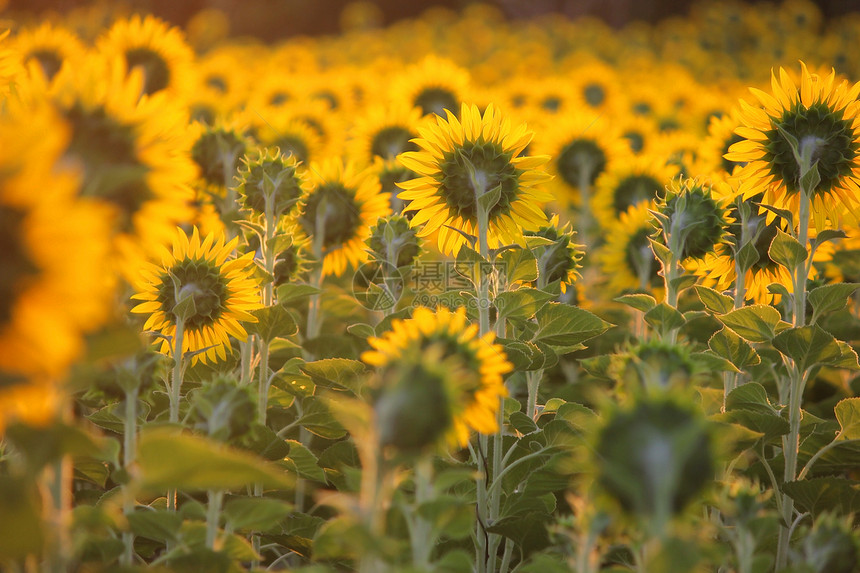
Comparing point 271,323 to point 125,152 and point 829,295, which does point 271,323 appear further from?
point 829,295

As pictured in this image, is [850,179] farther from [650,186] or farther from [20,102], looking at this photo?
[20,102]

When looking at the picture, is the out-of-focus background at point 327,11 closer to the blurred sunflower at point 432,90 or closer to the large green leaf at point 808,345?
the blurred sunflower at point 432,90

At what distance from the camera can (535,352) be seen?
5.71 ft

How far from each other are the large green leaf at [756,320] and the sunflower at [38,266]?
1389 mm

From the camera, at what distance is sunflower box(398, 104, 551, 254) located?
174cm

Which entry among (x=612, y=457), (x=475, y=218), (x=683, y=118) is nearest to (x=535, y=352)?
(x=475, y=218)

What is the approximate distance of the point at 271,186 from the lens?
2.02 m

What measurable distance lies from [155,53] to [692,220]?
8.18 feet

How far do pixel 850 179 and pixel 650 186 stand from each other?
1.33m

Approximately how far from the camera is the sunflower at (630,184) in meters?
3.13

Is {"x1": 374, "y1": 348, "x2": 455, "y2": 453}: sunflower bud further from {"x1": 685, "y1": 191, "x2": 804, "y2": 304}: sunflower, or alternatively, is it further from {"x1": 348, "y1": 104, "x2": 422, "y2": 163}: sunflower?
{"x1": 348, "y1": 104, "x2": 422, "y2": 163}: sunflower

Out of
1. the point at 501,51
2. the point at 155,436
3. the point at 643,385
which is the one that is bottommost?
the point at 155,436

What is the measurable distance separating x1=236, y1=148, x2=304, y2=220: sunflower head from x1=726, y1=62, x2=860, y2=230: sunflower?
114cm

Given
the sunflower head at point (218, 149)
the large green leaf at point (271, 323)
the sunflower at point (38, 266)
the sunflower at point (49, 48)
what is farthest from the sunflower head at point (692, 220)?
the sunflower at point (49, 48)
